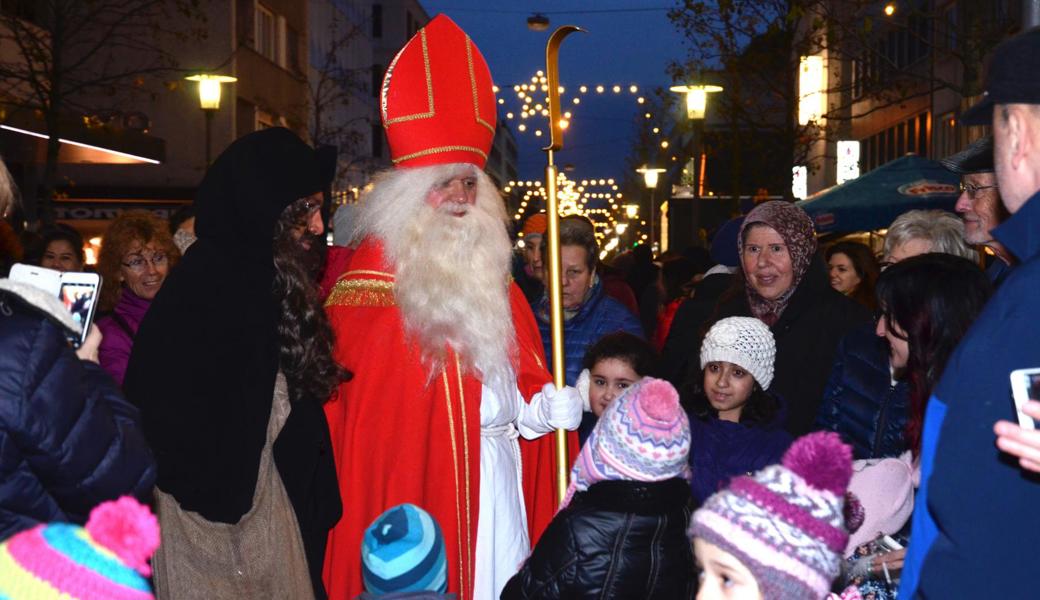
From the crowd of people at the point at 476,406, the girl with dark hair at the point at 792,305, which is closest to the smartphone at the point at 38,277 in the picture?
the crowd of people at the point at 476,406

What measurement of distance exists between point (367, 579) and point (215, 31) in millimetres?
27444

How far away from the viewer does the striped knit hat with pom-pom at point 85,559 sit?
5.94ft

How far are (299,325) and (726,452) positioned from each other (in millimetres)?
1814

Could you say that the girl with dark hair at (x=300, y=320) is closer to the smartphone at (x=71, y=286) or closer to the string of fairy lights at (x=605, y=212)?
the smartphone at (x=71, y=286)

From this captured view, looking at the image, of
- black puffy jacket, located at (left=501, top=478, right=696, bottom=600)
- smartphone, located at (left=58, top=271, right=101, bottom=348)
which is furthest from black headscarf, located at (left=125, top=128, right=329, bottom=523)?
black puffy jacket, located at (left=501, top=478, right=696, bottom=600)

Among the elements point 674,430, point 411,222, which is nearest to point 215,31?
point 411,222

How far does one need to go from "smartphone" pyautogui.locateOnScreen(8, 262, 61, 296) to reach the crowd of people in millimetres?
159

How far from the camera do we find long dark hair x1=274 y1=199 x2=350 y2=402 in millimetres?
3795

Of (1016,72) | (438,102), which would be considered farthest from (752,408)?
(1016,72)

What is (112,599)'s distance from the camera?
183cm

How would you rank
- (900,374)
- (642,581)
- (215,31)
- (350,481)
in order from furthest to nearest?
(215,31) < (350,481) < (900,374) < (642,581)

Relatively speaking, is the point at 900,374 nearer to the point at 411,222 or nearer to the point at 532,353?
the point at 532,353

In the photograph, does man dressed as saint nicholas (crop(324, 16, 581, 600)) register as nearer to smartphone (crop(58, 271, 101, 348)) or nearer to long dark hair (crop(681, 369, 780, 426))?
long dark hair (crop(681, 369, 780, 426))

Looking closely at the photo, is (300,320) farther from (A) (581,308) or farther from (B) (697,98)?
(B) (697,98)
